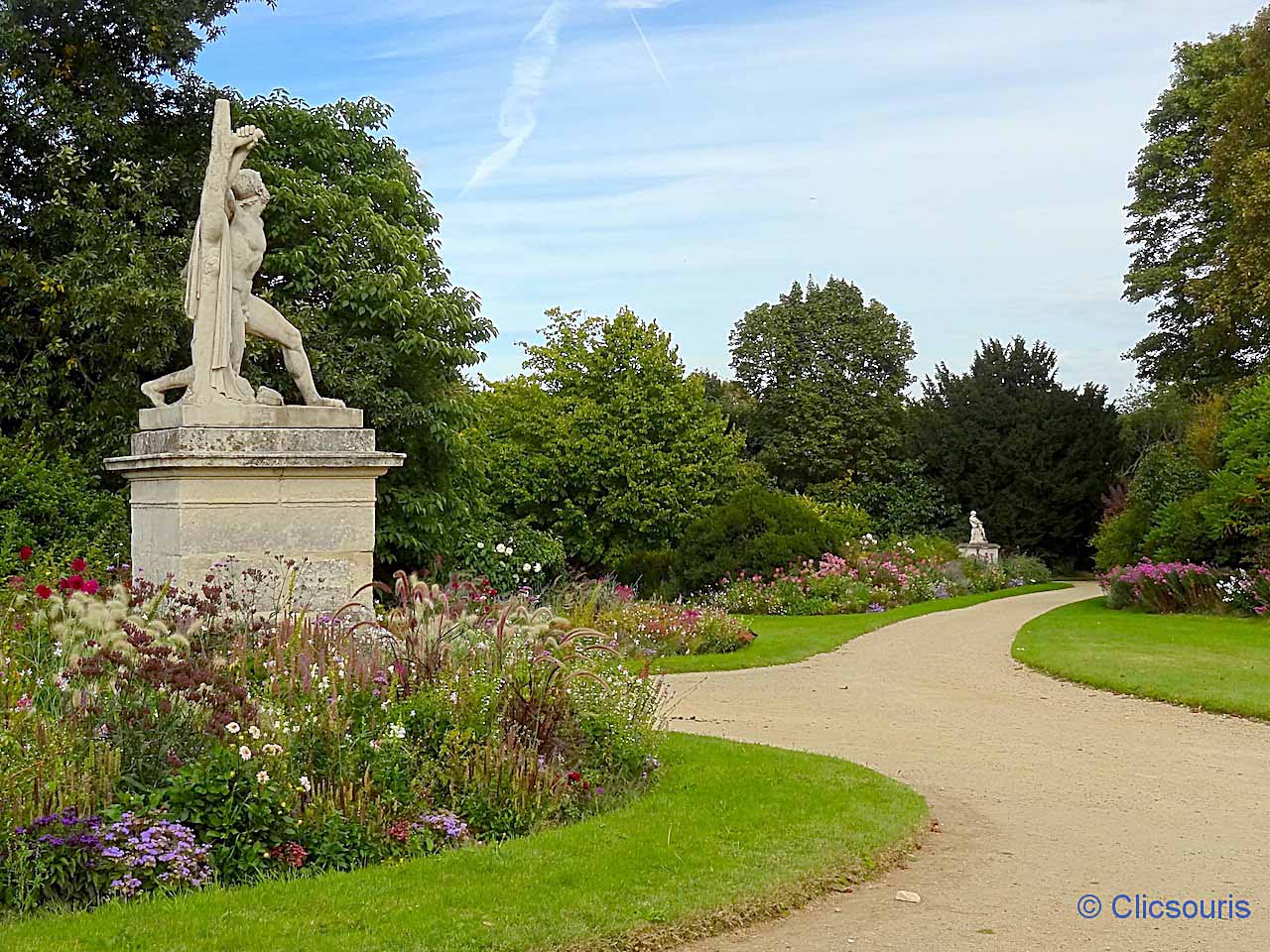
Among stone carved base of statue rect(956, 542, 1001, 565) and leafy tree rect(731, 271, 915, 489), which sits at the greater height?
leafy tree rect(731, 271, 915, 489)

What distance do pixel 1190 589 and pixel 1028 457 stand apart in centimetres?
1696

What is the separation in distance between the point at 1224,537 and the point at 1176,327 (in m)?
13.7

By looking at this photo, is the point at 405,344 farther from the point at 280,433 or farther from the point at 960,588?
the point at 960,588

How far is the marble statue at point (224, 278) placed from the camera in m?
8.19

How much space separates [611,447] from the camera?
27984 millimetres

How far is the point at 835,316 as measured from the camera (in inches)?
1607

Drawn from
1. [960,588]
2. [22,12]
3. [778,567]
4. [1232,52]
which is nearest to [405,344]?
[22,12]

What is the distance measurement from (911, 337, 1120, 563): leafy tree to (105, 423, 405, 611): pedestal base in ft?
99.4

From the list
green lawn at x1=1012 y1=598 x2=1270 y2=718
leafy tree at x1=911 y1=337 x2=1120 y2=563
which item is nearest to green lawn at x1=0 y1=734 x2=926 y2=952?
green lawn at x1=1012 y1=598 x2=1270 y2=718

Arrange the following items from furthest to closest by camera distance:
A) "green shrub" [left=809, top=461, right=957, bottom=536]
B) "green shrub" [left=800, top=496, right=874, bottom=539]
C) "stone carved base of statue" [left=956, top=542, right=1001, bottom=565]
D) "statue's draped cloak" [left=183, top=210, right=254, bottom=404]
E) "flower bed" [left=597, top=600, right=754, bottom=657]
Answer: "green shrub" [left=809, top=461, right=957, bottom=536], "green shrub" [left=800, top=496, right=874, bottom=539], "stone carved base of statue" [left=956, top=542, right=1001, bottom=565], "flower bed" [left=597, top=600, right=754, bottom=657], "statue's draped cloak" [left=183, top=210, right=254, bottom=404]

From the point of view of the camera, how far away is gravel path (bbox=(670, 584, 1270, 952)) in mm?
5059

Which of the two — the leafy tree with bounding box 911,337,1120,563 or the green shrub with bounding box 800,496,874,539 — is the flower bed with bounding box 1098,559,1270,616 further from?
the leafy tree with bounding box 911,337,1120,563

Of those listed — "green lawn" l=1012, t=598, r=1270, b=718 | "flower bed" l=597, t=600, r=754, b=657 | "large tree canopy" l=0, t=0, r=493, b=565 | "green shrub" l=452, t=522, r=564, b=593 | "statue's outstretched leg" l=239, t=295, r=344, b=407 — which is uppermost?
"large tree canopy" l=0, t=0, r=493, b=565

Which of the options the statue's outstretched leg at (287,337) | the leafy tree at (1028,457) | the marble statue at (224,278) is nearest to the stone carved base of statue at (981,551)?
the leafy tree at (1028,457)
